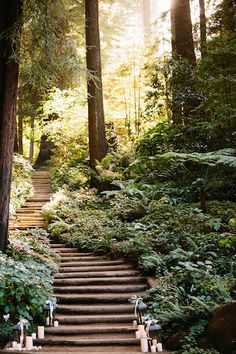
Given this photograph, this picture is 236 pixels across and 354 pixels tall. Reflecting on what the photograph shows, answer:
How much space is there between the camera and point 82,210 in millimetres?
11359

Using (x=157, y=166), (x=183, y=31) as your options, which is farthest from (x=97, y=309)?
(x=183, y=31)

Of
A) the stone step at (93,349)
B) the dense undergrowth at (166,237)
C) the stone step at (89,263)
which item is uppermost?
the dense undergrowth at (166,237)

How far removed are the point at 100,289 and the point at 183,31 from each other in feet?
31.7

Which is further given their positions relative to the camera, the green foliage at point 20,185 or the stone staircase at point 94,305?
the green foliage at point 20,185

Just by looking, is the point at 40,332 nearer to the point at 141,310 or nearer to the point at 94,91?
the point at 141,310

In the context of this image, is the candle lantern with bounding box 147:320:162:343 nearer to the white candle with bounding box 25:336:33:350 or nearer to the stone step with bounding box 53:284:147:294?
the white candle with bounding box 25:336:33:350

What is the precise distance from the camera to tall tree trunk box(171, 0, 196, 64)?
42.7ft

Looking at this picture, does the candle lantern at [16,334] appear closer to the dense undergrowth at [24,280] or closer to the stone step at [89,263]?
the dense undergrowth at [24,280]

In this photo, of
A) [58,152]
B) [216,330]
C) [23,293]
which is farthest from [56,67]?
[58,152]

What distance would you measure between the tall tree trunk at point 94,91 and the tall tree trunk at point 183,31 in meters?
2.68

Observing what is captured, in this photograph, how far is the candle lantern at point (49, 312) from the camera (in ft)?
18.2

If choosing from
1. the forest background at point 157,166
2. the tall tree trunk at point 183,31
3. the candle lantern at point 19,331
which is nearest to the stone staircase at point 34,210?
the forest background at point 157,166

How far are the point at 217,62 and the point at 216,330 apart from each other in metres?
7.65

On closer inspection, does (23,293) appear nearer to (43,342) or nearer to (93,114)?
(43,342)
